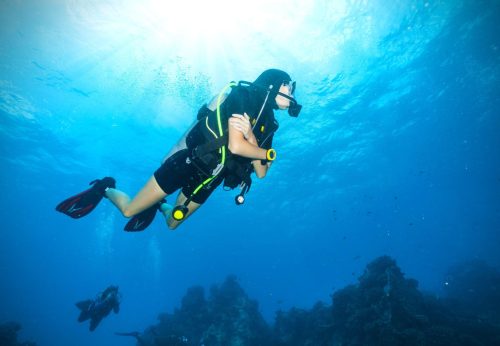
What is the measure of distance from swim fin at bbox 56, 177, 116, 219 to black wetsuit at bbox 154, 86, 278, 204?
1918 mm

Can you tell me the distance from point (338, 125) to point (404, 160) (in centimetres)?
1750

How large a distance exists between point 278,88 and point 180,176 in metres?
2.00

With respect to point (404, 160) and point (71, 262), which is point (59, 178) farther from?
point (71, 262)

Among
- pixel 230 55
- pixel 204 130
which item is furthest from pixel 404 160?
pixel 204 130

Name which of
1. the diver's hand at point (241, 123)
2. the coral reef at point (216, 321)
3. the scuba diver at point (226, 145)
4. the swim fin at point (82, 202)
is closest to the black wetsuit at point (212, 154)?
the scuba diver at point (226, 145)

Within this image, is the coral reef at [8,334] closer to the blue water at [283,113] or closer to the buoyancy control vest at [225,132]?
the blue water at [283,113]

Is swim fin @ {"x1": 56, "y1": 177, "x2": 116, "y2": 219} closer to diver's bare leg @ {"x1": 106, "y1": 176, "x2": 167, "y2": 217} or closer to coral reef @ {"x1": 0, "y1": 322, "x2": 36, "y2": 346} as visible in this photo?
diver's bare leg @ {"x1": 106, "y1": 176, "x2": 167, "y2": 217}

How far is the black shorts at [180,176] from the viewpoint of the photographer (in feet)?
13.5

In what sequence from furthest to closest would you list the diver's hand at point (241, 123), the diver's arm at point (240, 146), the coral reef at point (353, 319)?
the coral reef at point (353, 319) < the diver's hand at point (241, 123) < the diver's arm at point (240, 146)

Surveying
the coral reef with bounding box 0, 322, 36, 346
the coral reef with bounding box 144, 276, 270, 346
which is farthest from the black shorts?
the coral reef with bounding box 0, 322, 36, 346

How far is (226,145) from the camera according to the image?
366 cm

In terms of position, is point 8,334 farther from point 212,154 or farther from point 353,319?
point 212,154

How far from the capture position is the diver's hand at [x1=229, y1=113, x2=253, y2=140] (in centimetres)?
362

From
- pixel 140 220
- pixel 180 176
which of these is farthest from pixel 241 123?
pixel 140 220
